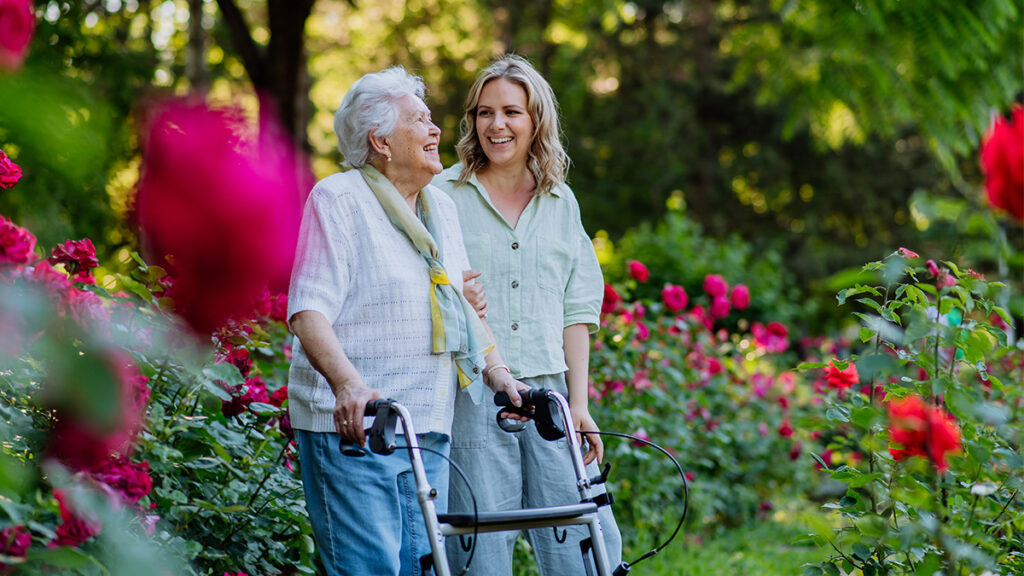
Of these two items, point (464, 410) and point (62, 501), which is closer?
point (62, 501)

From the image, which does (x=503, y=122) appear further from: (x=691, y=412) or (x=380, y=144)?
(x=691, y=412)

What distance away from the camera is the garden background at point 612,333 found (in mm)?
761

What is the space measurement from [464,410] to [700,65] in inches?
574

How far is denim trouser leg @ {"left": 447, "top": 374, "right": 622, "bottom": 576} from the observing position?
2.77 m

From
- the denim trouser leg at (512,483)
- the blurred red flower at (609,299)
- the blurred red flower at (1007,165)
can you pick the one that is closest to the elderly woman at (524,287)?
the denim trouser leg at (512,483)

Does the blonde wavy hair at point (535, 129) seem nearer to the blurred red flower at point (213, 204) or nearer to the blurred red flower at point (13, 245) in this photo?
the blurred red flower at point (13, 245)

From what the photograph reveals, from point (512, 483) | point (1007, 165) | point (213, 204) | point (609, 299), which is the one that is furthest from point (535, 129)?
point (213, 204)

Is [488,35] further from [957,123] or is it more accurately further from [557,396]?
[557,396]

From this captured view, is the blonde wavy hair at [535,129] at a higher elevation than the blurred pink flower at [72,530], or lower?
higher

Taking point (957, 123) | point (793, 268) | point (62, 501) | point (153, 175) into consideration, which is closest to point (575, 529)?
point (62, 501)

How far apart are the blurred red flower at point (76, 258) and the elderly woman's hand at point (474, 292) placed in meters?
0.93

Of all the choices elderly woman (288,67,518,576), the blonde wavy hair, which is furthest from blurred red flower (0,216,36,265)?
the blonde wavy hair

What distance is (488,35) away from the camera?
56.4ft

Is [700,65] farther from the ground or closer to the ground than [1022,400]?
farther from the ground
